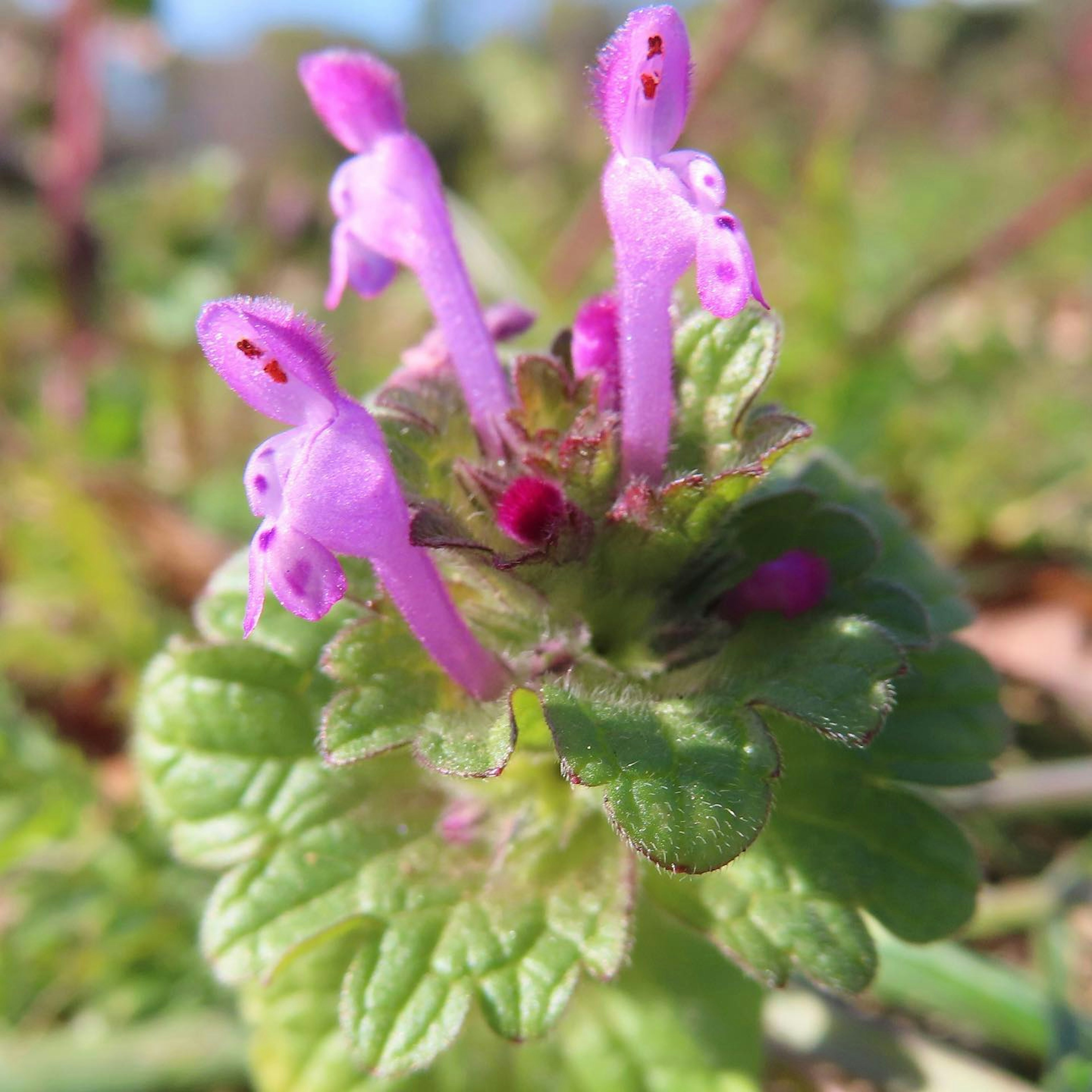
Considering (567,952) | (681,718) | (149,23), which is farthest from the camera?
(149,23)

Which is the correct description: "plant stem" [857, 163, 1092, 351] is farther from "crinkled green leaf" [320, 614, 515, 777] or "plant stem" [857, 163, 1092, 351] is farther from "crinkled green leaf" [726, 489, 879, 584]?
"crinkled green leaf" [320, 614, 515, 777]

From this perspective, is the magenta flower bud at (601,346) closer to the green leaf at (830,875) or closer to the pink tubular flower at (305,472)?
the pink tubular flower at (305,472)

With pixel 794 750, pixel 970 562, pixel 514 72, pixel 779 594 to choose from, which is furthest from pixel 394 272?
pixel 514 72

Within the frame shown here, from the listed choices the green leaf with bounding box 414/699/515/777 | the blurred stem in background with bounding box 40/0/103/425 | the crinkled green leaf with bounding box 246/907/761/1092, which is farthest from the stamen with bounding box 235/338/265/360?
the blurred stem in background with bounding box 40/0/103/425

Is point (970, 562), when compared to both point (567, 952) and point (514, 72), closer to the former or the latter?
point (567, 952)

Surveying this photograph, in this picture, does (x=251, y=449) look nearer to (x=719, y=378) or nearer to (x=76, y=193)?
(x=76, y=193)

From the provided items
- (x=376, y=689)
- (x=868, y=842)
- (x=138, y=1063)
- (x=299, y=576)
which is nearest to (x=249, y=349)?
(x=299, y=576)
